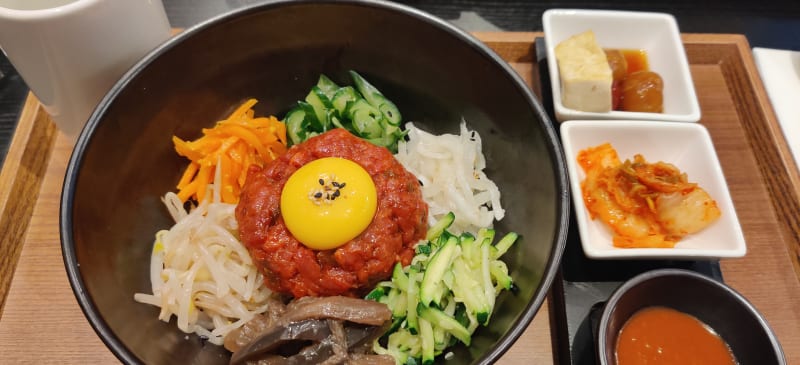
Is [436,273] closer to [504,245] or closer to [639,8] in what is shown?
[504,245]

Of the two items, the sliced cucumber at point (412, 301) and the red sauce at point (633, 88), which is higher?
the red sauce at point (633, 88)

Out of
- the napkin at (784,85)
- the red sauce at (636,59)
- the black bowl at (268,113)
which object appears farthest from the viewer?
the red sauce at (636,59)

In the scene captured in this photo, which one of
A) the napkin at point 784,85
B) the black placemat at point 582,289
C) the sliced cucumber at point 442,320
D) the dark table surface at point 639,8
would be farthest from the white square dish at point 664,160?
the dark table surface at point 639,8

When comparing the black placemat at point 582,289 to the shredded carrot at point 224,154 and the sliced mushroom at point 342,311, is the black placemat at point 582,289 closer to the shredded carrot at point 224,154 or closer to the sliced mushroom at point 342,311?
the sliced mushroom at point 342,311

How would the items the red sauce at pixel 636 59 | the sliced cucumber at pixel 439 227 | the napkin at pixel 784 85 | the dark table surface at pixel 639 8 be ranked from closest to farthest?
1. the sliced cucumber at pixel 439 227
2. the napkin at pixel 784 85
3. the red sauce at pixel 636 59
4. the dark table surface at pixel 639 8

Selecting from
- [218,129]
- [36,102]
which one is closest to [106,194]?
[218,129]

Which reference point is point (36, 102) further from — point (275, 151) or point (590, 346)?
point (590, 346)
